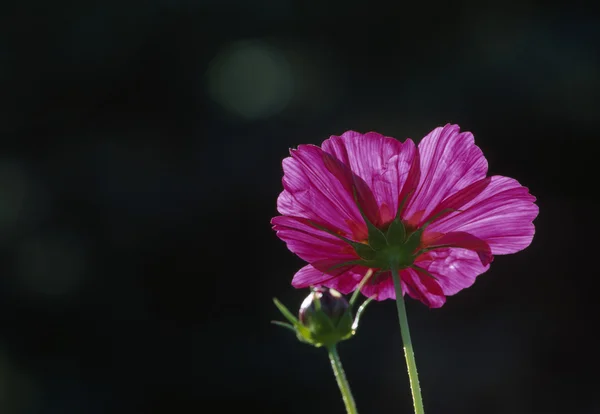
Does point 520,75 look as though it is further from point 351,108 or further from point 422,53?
point 351,108

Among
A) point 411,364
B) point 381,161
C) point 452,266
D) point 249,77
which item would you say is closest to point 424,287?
point 452,266

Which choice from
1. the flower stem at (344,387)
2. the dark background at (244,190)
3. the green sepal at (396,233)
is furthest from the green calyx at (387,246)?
the dark background at (244,190)

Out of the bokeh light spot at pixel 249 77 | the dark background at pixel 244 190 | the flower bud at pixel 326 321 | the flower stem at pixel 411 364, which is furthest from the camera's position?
the bokeh light spot at pixel 249 77

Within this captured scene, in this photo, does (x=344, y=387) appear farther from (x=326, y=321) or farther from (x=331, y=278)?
(x=331, y=278)

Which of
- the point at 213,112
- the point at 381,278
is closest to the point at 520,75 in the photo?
the point at 213,112

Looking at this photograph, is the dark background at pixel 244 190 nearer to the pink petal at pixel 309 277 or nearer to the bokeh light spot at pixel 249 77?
the bokeh light spot at pixel 249 77
